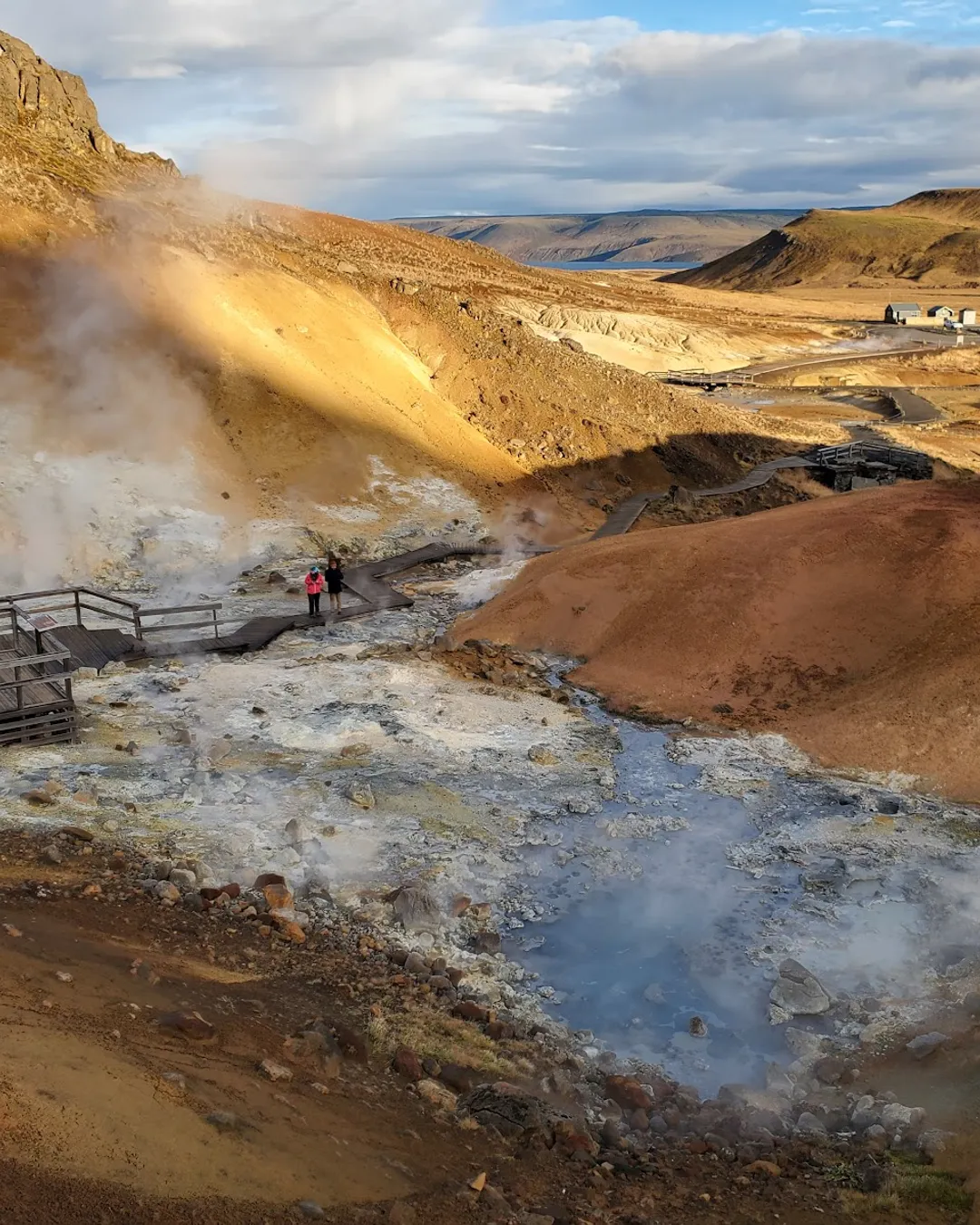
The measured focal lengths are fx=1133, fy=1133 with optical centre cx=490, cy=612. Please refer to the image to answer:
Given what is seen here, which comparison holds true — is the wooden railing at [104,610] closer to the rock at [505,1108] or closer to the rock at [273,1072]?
the rock at [273,1072]

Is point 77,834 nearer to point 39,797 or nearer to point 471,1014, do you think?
point 39,797

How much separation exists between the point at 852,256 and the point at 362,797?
13554 cm

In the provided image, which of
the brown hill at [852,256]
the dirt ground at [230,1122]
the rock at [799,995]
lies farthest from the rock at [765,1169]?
the brown hill at [852,256]

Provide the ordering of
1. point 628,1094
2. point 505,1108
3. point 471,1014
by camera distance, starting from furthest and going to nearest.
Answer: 1. point 471,1014
2. point 628,1094
3. point 505,1108

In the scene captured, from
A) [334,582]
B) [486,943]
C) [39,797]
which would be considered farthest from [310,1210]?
[334,582]

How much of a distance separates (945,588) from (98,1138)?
46.0ft

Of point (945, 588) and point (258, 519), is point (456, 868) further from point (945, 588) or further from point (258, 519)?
point (258, 519)

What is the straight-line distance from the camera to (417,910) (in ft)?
34.1

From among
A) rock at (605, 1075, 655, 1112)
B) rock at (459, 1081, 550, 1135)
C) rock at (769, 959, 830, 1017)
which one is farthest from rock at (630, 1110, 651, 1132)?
rock at (769, 959, 830, 1017)

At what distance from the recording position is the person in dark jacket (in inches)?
773

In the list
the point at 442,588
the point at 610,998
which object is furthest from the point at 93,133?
the point at 610,998

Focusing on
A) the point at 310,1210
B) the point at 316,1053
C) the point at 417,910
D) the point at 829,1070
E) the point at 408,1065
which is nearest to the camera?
the point at 310,1210

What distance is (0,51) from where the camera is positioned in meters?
31.4

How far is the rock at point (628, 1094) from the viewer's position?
8289 mm
